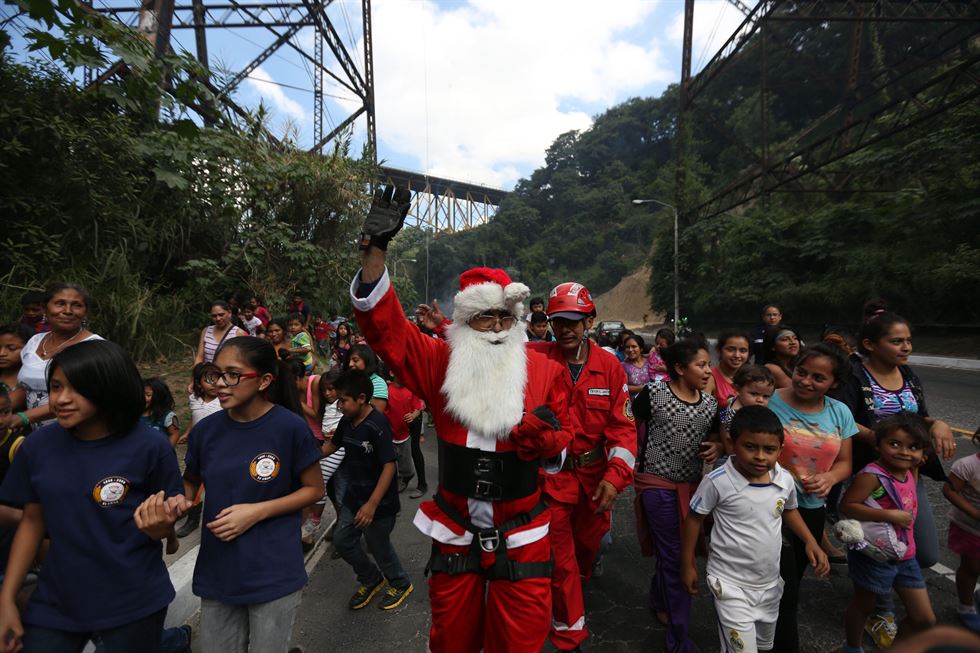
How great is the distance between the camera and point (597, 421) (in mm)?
2838

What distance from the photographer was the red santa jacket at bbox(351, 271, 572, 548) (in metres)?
1.92

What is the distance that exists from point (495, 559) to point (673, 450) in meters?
1.34

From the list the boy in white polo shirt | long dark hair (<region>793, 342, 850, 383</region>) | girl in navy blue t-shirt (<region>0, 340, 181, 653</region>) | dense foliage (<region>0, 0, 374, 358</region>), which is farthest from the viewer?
dense foliage (<region>0, 0, 374, 358</region>)

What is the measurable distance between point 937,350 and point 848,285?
4.14 m

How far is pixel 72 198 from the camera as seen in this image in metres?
5.80

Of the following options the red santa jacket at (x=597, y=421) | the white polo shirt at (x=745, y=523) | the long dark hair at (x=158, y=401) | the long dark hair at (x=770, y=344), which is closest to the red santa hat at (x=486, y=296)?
the red santa jacket at (x=597, y=421)

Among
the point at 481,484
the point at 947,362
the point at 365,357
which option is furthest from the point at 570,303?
the point at 947,362

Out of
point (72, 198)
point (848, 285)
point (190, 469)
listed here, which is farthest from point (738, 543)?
point (848, 285)

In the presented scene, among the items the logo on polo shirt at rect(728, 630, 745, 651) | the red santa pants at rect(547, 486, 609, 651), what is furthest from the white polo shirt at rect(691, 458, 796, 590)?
the red santa pants at rect(547, 486, 609, 651)

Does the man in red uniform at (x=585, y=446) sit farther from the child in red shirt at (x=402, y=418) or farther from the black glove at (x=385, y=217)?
the child in red shirt at (x=402, y=418)

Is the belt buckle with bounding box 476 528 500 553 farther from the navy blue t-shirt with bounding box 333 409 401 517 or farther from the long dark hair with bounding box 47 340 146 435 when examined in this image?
the long dark hair with bounding box 47 340 146 435

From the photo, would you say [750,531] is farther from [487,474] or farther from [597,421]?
[487,474]

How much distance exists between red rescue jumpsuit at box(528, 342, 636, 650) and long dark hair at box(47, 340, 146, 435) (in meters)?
1.97

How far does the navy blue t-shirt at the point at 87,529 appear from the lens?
161 centimetres
